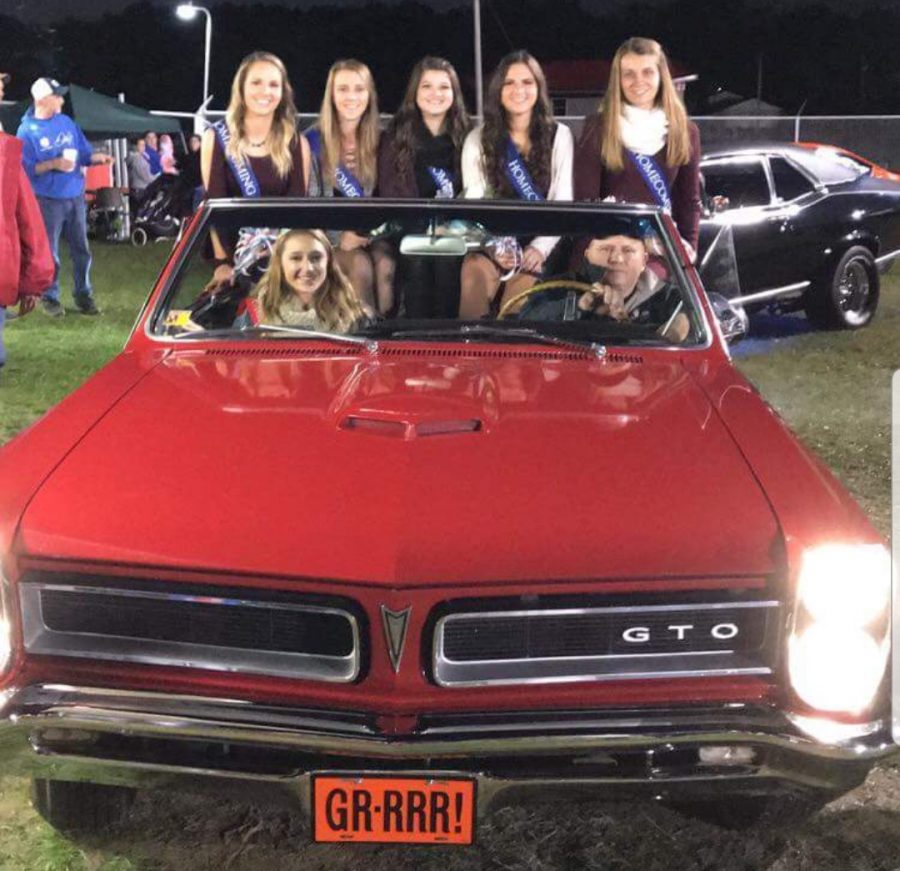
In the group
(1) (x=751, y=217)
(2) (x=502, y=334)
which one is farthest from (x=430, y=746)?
(1) (x=751, y=217)

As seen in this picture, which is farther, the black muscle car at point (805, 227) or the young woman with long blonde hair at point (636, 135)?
the black muscle car at point (805, 227)

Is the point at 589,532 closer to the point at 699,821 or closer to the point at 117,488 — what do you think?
the point at 117,488

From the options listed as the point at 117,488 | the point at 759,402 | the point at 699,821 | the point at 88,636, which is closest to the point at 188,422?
the point at 117,488

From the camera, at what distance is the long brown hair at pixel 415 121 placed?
5156 mm

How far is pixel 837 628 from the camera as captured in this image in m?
2.61

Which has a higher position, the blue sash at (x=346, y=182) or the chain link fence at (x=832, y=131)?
the blue sash at (x=346, y=182)

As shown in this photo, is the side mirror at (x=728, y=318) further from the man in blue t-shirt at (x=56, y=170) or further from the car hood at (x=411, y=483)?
the man in blue t-shirt at (x=56, y=170)

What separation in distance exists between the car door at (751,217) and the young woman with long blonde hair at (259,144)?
5.21m

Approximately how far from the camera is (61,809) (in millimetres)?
3217

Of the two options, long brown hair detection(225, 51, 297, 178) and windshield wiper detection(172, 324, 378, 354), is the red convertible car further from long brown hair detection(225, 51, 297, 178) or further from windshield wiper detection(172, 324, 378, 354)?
long brown hair detection(225, 51, 297, 178)

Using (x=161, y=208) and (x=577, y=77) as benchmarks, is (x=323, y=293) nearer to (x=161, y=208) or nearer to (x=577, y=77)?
(x=161, y=208)

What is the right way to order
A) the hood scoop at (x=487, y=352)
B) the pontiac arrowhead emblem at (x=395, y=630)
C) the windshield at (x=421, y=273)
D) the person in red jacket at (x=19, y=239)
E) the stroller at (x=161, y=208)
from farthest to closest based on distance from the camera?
the stroller at (x=161, y=208)
the person in red jacket at (x=19, y=239)
the windshield at (x=421, y=273)
the hood scoop at (x=487, y=352)
the pontiac arrowhead emblem at (x=395, y=630)

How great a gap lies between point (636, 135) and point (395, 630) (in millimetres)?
3268

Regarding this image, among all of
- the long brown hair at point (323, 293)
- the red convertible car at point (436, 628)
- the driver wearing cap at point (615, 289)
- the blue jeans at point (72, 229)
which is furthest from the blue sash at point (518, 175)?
the blue jeans at point (72, 229)
